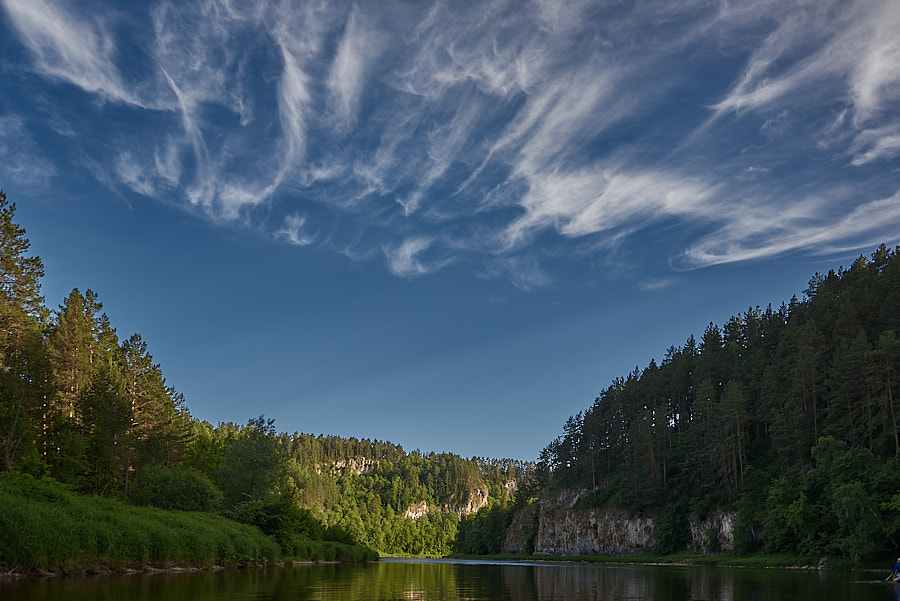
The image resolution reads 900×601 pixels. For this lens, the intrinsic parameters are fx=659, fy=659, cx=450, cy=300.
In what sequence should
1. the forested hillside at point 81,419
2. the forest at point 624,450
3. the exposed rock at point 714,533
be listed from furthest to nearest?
the exposed rock at point 714,533, the forested hillside at point 81,419, the forest at point 624,450

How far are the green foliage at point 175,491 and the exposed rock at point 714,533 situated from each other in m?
81.4

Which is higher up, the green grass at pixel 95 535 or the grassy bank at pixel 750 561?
the green grass at pixel 95 535

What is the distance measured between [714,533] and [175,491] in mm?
89407

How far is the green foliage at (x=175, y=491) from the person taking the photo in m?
72.3

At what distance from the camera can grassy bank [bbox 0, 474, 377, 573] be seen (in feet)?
105

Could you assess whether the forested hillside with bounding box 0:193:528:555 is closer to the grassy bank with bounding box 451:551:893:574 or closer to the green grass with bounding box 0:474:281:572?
the green grass with bounding box 0:474:281:572

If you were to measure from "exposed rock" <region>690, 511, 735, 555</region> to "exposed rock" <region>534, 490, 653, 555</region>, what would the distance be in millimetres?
17566

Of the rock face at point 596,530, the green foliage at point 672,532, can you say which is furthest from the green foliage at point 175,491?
the green foliage at point 672,532

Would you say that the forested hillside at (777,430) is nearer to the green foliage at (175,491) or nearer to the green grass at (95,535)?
the green grass at (95,535)

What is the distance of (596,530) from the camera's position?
516 feet

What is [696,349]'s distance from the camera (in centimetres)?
17812

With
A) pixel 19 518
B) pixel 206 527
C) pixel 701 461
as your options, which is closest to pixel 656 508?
pixel 701 461

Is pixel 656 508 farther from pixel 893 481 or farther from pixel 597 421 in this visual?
pixel 893 481

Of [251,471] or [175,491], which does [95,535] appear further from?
[251,471]
